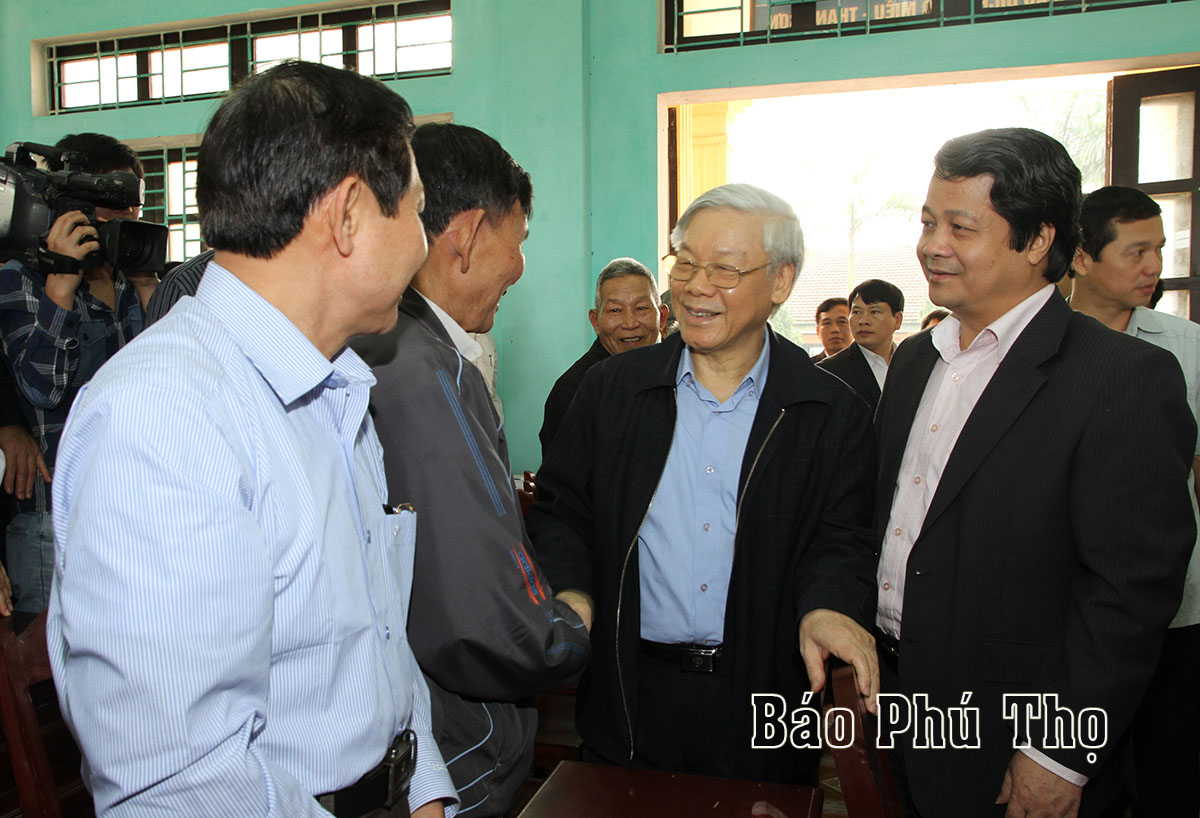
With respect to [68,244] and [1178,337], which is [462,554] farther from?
[1178,337]

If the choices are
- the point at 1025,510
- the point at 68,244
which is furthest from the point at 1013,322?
the point at 68,244

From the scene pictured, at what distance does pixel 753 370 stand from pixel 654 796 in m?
0.86

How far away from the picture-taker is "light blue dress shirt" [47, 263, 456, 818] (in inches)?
27.2

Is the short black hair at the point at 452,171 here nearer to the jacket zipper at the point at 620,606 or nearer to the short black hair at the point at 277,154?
the short black hair at the point at 277,154

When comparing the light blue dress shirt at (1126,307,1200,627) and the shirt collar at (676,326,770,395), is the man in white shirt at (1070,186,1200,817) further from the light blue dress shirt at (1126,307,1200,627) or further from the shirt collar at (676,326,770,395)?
the shirt collar at (676,326,770,395)

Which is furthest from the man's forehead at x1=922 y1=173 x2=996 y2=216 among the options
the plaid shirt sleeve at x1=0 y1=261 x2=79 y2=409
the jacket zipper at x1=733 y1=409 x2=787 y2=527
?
the plaid shirt sleeve at x1=0 y1=261 x2=79 y2=409

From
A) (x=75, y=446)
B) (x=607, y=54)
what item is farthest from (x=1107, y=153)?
(x=75, y=446)

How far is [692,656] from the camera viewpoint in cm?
159

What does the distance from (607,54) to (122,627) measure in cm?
491

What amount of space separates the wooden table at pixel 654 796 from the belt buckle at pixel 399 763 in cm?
25

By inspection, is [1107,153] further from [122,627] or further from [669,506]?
[122,627]

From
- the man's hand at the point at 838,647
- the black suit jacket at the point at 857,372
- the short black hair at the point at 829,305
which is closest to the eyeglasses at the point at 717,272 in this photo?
the man's hand at the point at 838,647

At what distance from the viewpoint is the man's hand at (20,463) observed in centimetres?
233

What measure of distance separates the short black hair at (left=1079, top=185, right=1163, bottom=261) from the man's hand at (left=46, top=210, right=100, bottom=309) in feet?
9.08
